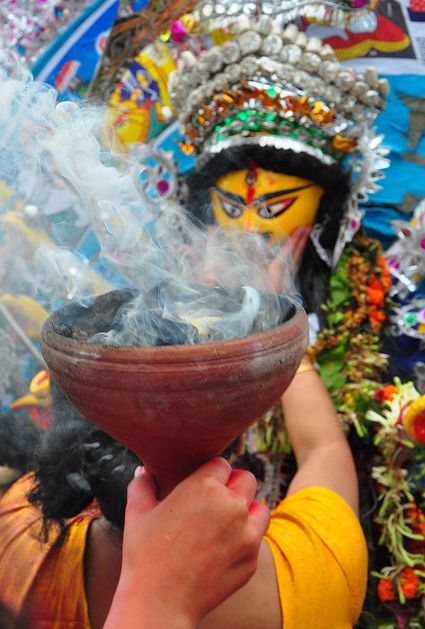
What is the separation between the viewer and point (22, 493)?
3.13 ft

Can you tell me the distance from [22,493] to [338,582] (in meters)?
0.55

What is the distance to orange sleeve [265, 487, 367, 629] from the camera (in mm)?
930

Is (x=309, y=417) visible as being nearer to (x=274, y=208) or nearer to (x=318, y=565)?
(x=318, y=565)

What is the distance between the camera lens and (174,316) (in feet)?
2.22

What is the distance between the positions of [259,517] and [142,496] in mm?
148

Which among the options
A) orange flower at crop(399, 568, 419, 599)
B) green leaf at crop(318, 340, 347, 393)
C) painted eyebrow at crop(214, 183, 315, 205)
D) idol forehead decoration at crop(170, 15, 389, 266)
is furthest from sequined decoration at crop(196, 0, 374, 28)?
orange flower at crop(399, 568, 419, 599)

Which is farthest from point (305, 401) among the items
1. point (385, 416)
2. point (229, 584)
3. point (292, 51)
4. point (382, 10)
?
point (382, 10)

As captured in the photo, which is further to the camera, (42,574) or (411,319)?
(411,319)

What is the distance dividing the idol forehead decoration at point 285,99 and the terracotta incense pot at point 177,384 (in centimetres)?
147

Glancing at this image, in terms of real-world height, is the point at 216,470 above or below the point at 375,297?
above

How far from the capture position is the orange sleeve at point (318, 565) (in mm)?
930

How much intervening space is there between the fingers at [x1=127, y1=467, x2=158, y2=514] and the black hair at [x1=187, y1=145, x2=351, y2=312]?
4.41 ft

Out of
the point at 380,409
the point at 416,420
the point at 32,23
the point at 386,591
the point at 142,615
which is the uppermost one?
the point at 32,23

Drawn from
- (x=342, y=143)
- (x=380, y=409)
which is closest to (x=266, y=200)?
(x=342, y=143)
